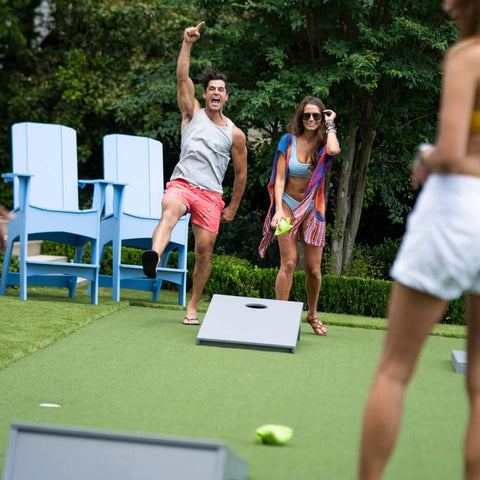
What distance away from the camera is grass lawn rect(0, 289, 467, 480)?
287 cm

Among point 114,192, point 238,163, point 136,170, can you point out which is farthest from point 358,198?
point 238,163

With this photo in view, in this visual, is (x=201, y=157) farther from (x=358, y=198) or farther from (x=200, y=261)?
(x=358, y=198)

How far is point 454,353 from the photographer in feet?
15.6

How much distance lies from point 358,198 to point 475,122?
26.3 feet

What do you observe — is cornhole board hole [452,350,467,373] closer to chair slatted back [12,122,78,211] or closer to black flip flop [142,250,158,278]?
black flip flop [142,250,158,278]

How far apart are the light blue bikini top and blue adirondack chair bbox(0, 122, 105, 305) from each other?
187 cm

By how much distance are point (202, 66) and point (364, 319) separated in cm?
355

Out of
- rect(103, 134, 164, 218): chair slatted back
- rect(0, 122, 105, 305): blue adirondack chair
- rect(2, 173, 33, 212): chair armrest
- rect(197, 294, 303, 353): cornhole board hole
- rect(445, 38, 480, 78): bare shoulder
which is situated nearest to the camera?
rect(445, 38, 480, 78): bare shoulder

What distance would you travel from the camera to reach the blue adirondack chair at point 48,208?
6.71 meters

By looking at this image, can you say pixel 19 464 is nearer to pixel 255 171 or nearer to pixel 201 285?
pixel 201 285

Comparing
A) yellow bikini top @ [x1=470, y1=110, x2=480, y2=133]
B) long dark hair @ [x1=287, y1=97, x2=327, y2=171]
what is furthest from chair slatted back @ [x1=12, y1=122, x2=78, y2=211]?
→ yellow bikini top @ [x1=470, y1=110, x2=480, y2=133]


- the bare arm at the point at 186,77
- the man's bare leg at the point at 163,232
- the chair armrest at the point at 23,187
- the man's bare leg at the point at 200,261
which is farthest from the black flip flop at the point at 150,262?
the chair armrest at the point at 23,187

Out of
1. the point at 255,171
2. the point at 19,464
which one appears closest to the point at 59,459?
the point at 19,464

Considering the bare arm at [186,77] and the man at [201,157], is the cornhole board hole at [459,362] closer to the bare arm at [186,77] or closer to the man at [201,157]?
the man at [201,157]
